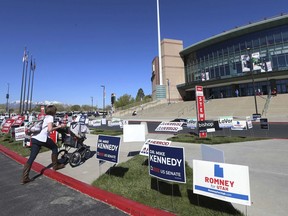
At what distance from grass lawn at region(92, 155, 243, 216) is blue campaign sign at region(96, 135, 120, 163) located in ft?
1.61

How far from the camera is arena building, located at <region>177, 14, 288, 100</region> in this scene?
44000 millimetres

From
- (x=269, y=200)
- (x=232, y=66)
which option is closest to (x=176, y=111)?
(x=232, y=66)

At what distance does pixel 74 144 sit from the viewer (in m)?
7.34

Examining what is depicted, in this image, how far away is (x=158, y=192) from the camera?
4660mm

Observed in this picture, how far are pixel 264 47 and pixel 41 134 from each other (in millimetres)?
51469

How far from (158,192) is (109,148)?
1945mm

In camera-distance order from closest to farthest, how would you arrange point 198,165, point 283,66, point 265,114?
point 198,165 → point 265,114 → point 283,66

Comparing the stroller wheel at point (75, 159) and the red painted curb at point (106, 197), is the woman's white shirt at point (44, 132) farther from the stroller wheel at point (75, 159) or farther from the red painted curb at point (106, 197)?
the stroller wheel at point (75, 159)

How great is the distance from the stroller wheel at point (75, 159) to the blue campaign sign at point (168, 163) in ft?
11.6

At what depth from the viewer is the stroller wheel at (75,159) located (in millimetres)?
7167

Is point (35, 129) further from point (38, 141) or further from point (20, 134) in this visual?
point (20, 134)

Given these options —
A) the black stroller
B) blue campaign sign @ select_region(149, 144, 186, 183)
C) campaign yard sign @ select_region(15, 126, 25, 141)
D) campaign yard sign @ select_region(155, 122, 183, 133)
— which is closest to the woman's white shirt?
the black stroller

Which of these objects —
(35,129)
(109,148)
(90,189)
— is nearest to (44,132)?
(109,148)

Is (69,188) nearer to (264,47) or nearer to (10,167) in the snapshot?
(10,167)
